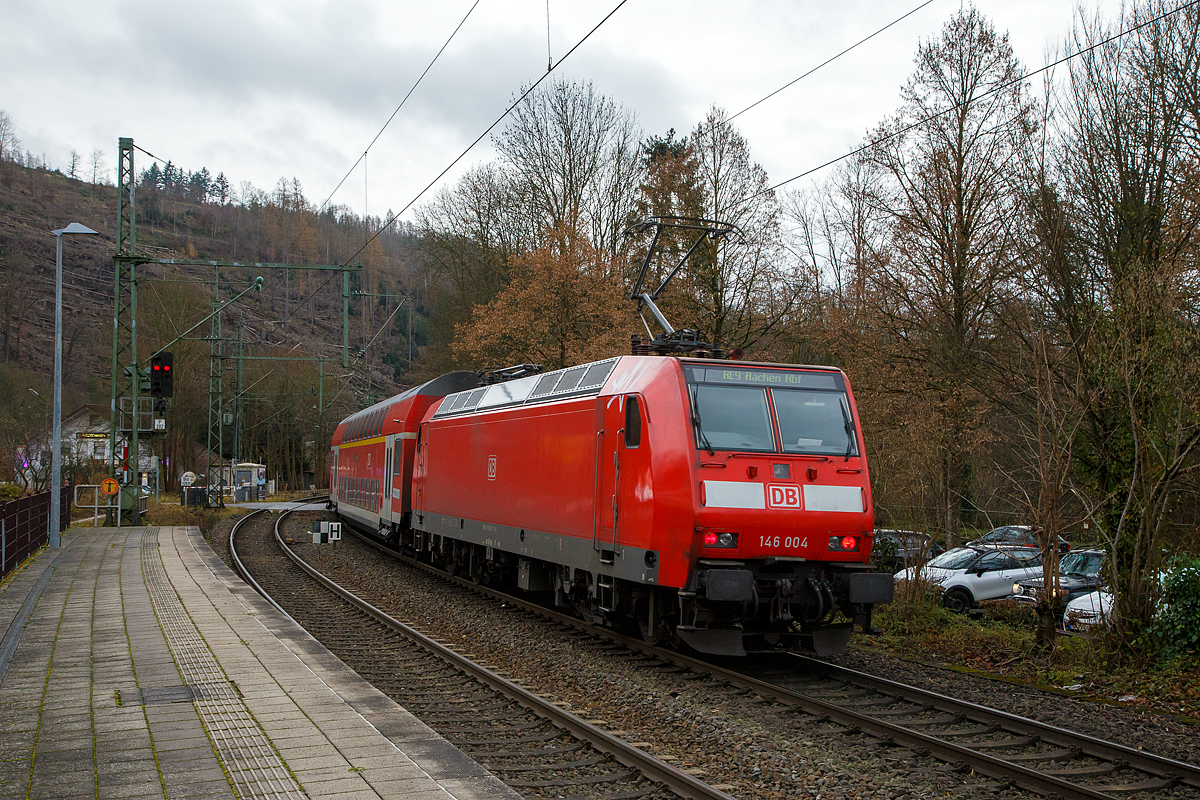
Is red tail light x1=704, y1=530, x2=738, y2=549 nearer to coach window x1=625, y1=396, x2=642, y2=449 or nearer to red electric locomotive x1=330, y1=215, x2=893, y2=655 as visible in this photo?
red electric locomotive x1=330, y1=215, x2=893, y2=655

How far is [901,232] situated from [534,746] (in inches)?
728

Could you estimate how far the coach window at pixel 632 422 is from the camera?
31.0 feet

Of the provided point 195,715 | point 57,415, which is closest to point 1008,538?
point 195,715

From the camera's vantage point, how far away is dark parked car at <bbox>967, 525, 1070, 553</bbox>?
13633 mm

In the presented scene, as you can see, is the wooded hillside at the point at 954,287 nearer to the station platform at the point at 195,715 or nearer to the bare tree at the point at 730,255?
the bare tree at the point at 730,255

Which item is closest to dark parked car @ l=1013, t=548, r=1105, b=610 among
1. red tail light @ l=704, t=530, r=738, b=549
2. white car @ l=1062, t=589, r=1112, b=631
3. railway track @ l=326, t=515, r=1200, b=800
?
white car @ l=1062, t=589, r=1112, b=631

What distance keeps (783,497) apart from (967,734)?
274cm

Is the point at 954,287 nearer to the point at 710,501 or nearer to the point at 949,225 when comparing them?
the point at 949,225

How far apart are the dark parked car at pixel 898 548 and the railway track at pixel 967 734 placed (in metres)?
3.47

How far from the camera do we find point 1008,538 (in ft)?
50.3

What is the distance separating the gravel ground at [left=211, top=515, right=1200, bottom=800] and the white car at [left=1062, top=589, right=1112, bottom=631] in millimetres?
2849

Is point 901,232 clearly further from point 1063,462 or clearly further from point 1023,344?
point 1063,462

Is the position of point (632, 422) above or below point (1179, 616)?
above

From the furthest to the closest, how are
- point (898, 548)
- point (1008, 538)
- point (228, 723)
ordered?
point (1008, 538) < point (898, 548) < point (228, 723)
